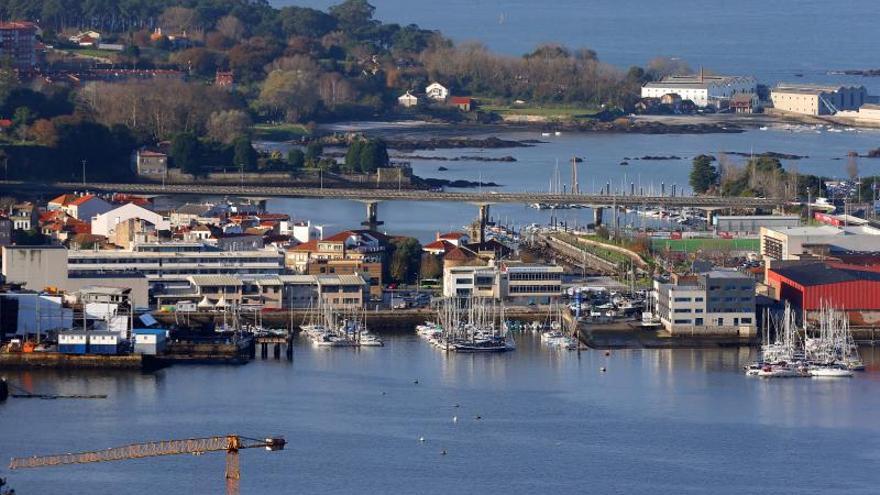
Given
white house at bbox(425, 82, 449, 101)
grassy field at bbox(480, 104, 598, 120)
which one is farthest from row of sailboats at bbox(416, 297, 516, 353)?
white house at bbox(425, 82, 449, 101)

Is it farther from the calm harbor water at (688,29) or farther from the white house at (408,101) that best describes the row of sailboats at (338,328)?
the calm harbor water at (688,29)

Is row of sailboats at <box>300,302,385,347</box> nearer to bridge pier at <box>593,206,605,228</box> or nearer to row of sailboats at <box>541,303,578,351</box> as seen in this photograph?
row of sailboats at <box>541,303,578,351</box>

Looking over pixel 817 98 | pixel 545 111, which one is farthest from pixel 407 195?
pixel 817 98

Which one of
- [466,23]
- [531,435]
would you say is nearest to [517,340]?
[531,435]

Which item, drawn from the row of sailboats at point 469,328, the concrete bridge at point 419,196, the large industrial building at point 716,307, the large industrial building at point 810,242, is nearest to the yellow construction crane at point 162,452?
the row of sailboats at point 469,328

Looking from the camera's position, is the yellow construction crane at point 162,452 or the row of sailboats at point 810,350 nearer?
the yellow construction crane at point 162,452

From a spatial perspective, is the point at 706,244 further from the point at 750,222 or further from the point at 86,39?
the point at 86,39
